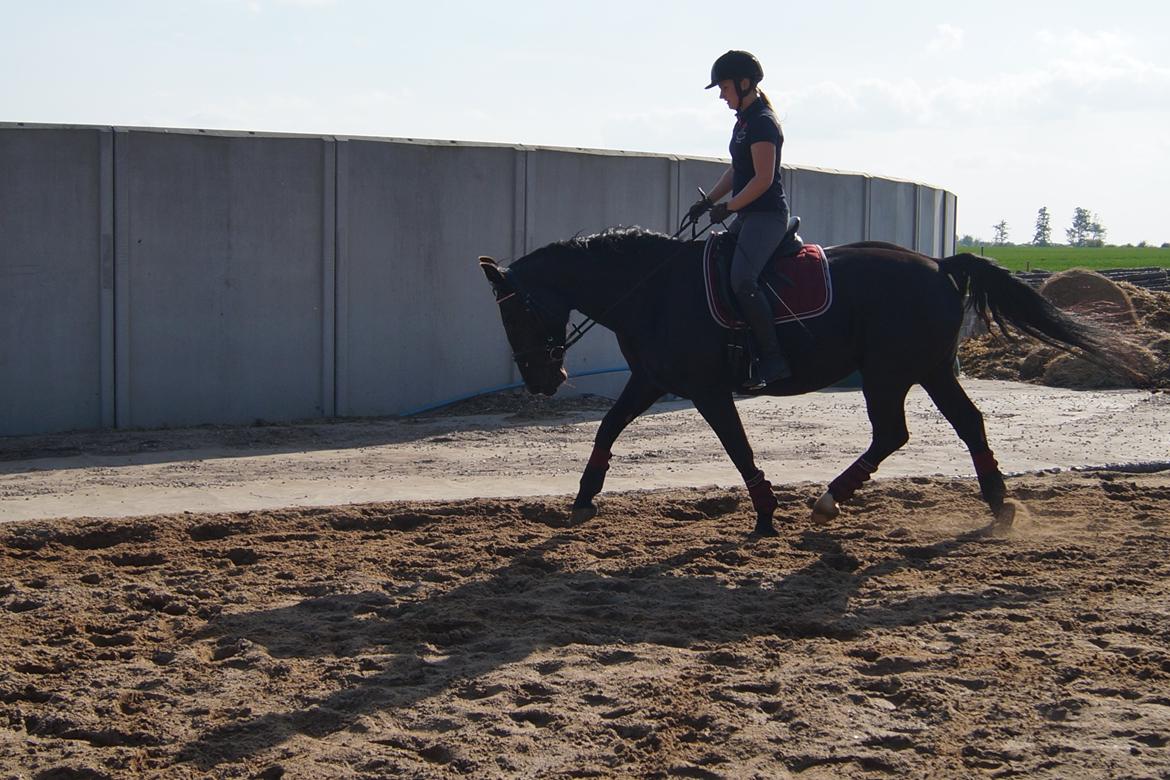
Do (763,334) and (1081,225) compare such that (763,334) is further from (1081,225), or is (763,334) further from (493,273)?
(1081,225)

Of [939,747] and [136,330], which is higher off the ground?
[136,330]

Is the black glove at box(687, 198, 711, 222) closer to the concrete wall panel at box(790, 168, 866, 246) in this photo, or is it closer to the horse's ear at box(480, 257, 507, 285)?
the horse's ear at box(480, 257, 507, 285)

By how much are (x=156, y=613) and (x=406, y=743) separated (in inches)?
89.1

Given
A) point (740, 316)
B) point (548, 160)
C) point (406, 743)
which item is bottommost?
point (406, 743)

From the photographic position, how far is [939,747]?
4703 millimetres

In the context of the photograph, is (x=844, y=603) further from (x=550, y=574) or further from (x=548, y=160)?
(x=548, y=160)

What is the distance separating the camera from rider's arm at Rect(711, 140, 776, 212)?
8109 millimetres

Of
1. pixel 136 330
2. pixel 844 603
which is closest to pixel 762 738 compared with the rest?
pixel 844 603

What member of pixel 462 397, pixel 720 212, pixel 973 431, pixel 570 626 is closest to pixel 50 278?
pixel 462 397

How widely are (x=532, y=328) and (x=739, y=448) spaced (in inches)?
60.5

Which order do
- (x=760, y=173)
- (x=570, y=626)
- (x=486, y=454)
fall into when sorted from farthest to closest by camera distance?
(x=486, y=454) < (x=760, y=173) < (x=570, y=626)

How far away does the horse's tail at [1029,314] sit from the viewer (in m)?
8.62

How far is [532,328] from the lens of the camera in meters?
8.48

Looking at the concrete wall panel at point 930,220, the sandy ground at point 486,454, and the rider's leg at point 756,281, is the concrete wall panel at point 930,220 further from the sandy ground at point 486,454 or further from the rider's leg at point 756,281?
the rider's leg at point 756,281
